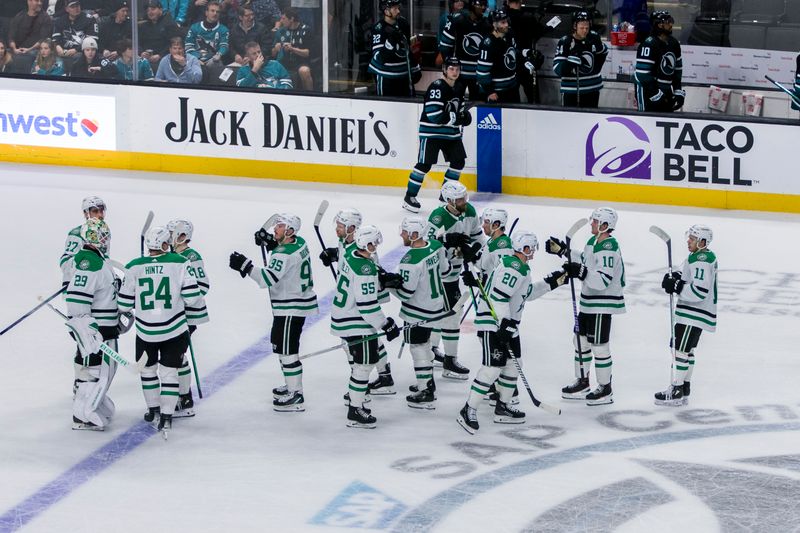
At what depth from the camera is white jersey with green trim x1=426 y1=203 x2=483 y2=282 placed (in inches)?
349

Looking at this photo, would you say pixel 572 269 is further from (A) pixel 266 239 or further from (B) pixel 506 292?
(A) pixel 266 239

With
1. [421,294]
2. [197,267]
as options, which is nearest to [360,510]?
[421,294]

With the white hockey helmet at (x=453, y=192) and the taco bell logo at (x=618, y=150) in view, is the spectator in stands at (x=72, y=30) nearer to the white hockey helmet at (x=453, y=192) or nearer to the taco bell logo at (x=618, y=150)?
the taco bell logo at (x=618, y=150)

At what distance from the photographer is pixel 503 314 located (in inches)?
313

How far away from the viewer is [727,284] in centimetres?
1102

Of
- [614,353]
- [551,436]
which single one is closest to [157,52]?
[614,353]

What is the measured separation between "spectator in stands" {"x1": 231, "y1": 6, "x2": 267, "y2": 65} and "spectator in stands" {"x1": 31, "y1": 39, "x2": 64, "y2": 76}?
6.35 feet

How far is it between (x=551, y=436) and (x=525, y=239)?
107 centimetres

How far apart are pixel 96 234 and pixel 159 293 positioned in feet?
1.68

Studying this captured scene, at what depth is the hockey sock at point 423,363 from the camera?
8.41 meters

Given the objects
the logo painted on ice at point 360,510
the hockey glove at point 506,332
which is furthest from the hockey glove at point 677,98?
the logo painted on ice at point 360,510

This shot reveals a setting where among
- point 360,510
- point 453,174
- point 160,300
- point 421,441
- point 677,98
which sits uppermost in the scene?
point 677,98

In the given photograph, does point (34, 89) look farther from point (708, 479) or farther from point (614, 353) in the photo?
point (708, 479)

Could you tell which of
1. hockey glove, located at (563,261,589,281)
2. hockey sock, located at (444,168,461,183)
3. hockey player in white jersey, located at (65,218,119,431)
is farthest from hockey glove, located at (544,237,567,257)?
hockey sock, located at (444,168,461,183)
